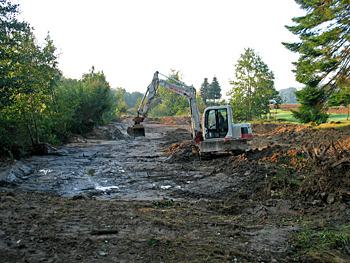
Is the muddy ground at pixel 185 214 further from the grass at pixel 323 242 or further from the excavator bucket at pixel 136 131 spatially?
the excavator bucket at pixel 136 131

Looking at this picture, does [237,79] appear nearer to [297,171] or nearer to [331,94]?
[331,94]

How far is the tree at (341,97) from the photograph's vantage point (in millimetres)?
17062

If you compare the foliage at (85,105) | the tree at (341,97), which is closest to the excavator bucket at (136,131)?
the foliage at (85,105)

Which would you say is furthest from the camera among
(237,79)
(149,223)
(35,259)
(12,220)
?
(237,79)

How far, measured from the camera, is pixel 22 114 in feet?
49.0

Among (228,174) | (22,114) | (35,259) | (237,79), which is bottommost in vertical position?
(228,174)

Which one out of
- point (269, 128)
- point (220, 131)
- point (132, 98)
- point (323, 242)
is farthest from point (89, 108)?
point (132, 98)

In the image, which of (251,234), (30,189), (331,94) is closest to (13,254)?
(251,234)

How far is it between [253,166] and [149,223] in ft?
23.3

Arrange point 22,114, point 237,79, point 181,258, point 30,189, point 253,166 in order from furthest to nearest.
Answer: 1. point 237,79
2. point 22,114
3. point 253,166
4. point 30,189
5. point 181,258

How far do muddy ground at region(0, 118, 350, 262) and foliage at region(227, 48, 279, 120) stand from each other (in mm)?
24579

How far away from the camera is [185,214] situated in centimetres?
627

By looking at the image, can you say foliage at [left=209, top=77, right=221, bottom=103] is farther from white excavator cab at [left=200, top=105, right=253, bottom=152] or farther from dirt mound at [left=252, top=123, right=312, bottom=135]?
white excavator cab at [left=200, top=105, right=253, bottom=152]

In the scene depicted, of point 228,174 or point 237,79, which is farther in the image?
point 237,79
